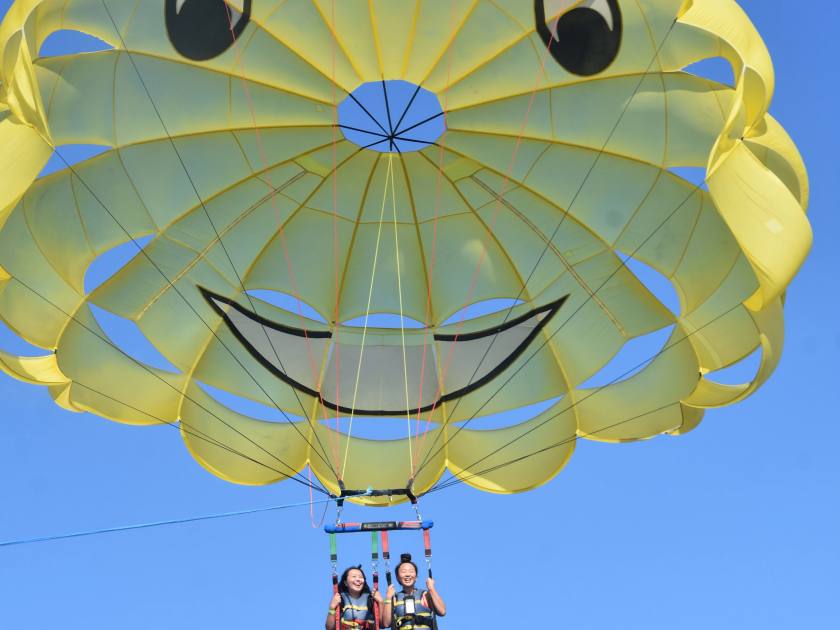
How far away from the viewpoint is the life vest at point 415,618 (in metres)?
12.0

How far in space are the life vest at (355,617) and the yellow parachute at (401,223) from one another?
199cm

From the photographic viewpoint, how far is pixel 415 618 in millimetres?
12023

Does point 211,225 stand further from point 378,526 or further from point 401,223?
point 378,526

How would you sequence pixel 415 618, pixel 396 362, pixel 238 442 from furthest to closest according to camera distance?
pixel 396 362 < pixel 238 442 < pixel 415 618

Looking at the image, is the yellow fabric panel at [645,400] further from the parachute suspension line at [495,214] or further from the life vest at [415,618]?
the life vest at [415,618]

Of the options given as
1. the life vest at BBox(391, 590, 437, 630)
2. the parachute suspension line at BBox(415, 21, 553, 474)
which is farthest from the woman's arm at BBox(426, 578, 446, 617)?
the parachute suspension line at BBox(415, 21, 553, 474)

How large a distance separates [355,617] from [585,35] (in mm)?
6067

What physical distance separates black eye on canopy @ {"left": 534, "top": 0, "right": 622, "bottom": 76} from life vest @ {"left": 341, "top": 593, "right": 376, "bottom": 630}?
5.65 m

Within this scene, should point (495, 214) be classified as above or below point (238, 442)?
above

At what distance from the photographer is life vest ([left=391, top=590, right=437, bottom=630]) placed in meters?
12.0

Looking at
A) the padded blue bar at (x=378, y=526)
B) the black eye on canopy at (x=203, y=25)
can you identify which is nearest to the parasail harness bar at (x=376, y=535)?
the padded blue bar at (x=378, y=526)

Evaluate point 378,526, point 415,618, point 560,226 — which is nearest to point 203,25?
point 560,226

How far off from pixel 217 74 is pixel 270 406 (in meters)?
3.72

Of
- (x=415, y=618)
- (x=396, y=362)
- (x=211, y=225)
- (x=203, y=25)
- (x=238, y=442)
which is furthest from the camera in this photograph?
(x=396, y=362)
